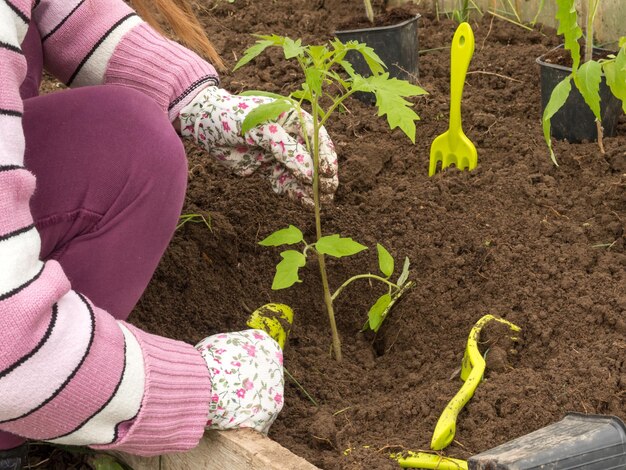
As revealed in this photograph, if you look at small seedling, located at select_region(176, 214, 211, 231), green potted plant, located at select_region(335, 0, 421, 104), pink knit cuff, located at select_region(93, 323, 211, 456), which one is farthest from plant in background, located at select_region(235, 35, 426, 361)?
green potted plant, located at select_region(335, 0, 421, 104)

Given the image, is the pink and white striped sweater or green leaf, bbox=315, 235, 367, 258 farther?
green leaf, bbox=315, 235, 367, 258

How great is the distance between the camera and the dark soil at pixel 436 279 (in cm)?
160

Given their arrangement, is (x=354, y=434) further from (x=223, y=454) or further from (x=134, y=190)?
(x=134, y=190)

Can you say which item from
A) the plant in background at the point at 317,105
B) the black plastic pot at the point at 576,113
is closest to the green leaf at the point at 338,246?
the plant in background at the point at 317,105

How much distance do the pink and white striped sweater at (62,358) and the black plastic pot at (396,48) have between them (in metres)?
1.33

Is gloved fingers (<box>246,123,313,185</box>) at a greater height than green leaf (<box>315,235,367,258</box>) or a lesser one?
greater

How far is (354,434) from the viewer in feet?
5.31

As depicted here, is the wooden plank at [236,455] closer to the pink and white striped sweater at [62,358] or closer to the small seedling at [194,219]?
the pink and white striped sweater at [62,358]

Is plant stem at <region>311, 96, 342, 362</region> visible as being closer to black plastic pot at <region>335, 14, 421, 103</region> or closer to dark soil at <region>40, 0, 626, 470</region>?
dark soil at <region>40, 0, 626, 470</region>

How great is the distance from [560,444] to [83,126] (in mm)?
947

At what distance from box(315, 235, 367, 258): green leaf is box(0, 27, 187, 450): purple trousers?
28cm

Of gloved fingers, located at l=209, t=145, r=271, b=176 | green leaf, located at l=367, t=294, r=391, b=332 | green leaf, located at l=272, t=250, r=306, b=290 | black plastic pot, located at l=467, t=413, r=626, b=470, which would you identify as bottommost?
green leaf, located at l=367, t=294, r=391, b=332

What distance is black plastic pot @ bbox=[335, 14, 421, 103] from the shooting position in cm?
276

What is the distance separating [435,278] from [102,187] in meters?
0.78
